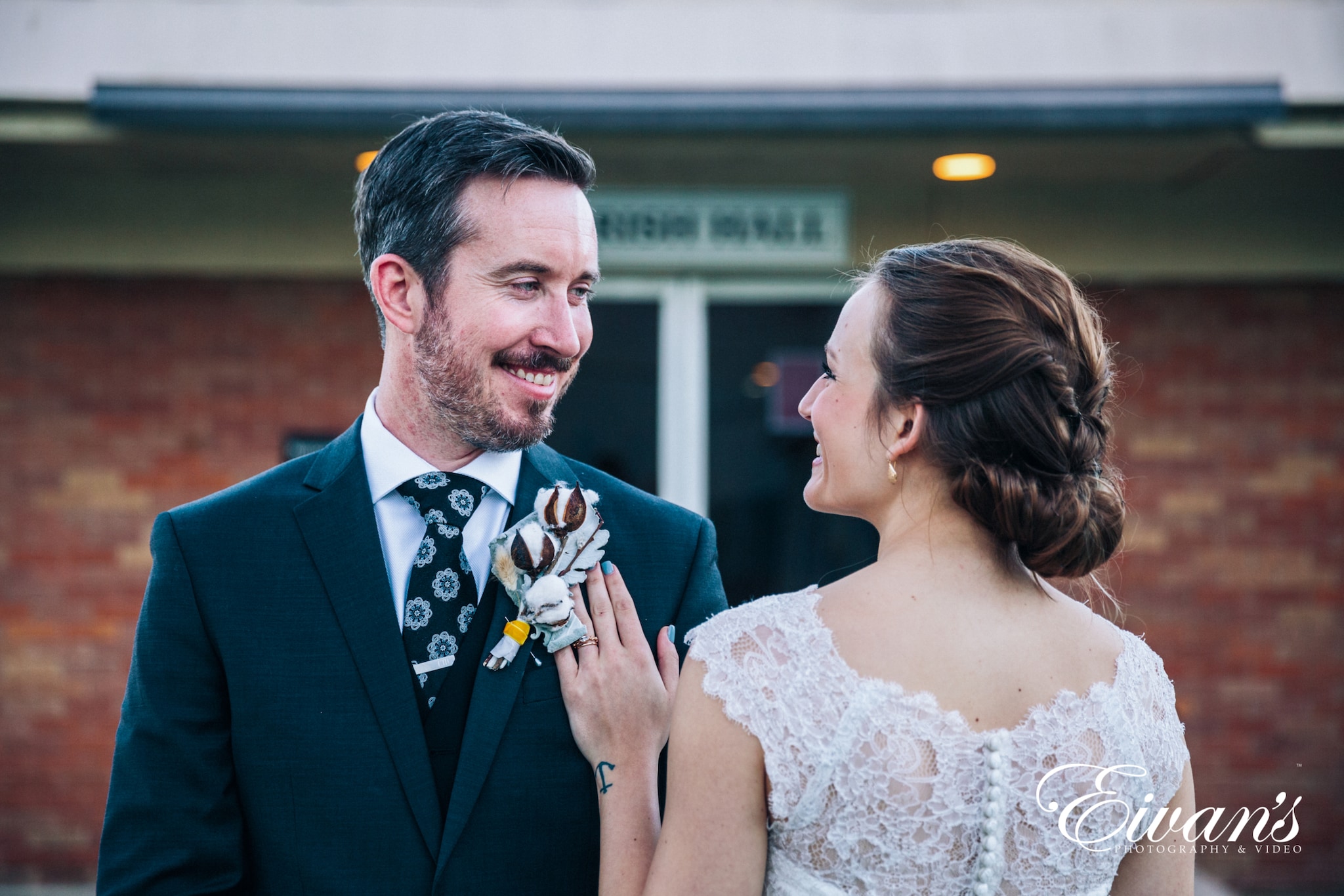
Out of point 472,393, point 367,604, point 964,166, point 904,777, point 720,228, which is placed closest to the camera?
point 904,777

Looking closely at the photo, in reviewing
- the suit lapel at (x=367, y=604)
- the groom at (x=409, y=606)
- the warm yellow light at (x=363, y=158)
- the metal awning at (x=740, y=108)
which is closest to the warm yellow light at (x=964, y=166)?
the metal awning at (x=740, y=108)

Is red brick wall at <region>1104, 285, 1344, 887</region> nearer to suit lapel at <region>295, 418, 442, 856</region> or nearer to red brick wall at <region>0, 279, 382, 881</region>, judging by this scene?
red brick wall at <region>0, 279, 382, 881</region>

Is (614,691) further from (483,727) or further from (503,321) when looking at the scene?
(503,321)

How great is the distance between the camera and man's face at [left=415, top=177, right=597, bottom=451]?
1.78m

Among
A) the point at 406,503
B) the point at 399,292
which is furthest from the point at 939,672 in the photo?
the point at 399,292

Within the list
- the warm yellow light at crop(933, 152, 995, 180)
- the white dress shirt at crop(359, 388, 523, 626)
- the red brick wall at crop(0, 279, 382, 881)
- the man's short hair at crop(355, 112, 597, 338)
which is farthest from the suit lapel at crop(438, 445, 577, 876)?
the red brick wall at crop(0, 279, 382, 881)

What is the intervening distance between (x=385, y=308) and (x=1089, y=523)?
126cm

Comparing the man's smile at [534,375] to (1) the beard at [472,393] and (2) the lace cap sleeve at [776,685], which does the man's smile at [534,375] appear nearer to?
(1) the beard at [472,393]

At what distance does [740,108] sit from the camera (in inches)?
161

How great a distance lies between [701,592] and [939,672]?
54 centimetres

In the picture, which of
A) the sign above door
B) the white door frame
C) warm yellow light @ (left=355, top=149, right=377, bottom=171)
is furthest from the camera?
the white door frame

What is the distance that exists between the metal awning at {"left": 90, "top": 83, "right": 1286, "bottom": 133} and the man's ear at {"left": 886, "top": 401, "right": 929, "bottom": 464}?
9.31 ft

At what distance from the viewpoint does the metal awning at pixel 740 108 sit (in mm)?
4078

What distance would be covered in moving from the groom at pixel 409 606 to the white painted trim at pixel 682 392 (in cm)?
A: 323
